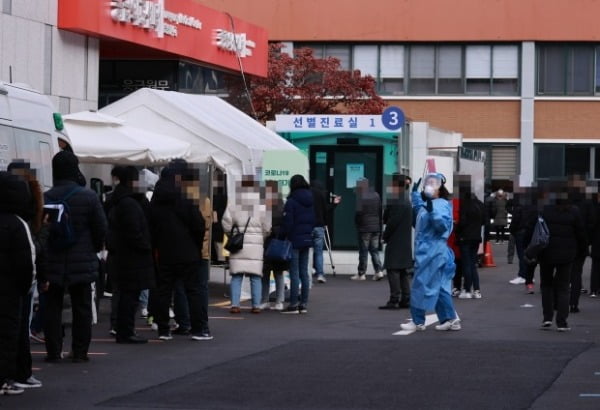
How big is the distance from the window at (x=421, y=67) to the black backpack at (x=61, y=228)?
36.2 m

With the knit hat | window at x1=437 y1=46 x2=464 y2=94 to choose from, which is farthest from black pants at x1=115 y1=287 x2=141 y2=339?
window at x1=437 y1=46 x2=464 y2=94

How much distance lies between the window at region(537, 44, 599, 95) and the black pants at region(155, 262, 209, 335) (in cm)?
3445

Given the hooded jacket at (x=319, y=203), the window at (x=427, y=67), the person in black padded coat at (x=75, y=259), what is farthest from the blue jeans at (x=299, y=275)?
the window at (x=427, y=67)

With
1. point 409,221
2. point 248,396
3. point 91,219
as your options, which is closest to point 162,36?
point 409,221

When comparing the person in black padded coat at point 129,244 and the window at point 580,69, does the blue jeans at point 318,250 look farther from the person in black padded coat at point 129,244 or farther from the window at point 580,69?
the window at point 580,69

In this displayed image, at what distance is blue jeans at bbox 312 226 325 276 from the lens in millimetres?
23891

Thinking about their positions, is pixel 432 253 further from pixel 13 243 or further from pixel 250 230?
pixel 13 243

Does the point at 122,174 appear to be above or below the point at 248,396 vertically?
above

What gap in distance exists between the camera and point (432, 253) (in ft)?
50.3

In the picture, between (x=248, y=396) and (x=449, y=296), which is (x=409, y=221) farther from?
(x=248, y=396)

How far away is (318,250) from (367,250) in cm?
112

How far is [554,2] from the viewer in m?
46.6

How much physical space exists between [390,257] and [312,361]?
5.78m

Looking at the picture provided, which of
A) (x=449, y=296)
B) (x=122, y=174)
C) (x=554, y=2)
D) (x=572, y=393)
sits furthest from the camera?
(x=554, y=2)
